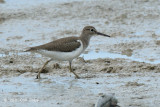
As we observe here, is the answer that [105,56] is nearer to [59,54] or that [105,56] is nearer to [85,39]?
[85,39]

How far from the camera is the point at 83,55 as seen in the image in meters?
12.0

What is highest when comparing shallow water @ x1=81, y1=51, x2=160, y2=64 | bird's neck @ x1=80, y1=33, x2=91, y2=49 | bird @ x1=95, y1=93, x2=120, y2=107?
bird's neck @ x1=80, y1=33, x2=91, y2=49

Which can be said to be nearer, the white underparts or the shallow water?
the white underparts

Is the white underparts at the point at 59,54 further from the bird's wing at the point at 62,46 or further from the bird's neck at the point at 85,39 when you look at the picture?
the bird's neck at the point at 85,39

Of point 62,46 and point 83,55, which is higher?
point 62,46

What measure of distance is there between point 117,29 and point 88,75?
396cm

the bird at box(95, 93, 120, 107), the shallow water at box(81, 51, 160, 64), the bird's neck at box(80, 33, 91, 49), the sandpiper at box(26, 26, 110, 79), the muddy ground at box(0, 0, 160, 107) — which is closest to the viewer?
the bird at box(95, 93, 120, 107)

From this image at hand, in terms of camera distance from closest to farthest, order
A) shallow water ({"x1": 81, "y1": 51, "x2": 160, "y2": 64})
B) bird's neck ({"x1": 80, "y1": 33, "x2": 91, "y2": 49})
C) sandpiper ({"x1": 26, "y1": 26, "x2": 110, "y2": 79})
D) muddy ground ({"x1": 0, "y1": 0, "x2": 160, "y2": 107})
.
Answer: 1. muddy ground ({"x1": 0, "y1": 0, "x2": 160, "y2": 107})
2. sandpiper ({"x1": 26, "y1": 26, "x2": 110, "y2": 79})
3. bird's neck ({"x1": 80, "y1": 33, "x2": 91, "y2": 49})
4. shallow water ({"x1": 81, "y1": 51, "x2": 160, "y2": 64})

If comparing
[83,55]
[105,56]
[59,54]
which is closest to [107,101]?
[59,54]

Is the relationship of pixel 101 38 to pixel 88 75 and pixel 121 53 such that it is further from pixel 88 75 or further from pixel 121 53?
pixel 88 75

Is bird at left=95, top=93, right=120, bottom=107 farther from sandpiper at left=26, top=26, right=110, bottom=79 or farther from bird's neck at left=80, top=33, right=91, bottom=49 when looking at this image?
bird's neck at left=80, top=33, right=91, bottom=49

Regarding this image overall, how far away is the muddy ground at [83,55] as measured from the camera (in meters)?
8.55

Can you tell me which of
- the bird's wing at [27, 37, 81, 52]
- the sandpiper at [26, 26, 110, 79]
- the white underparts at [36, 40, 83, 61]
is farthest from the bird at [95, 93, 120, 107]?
the bird's wing at [27, 37, 81, 52]

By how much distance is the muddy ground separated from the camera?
8.55m
